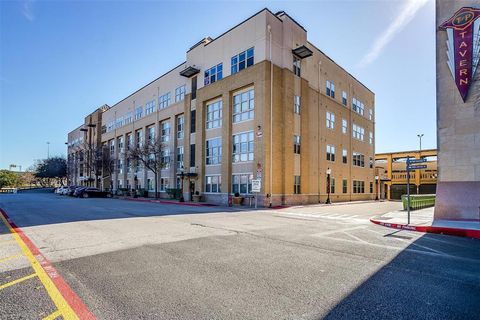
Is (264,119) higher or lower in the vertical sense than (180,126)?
lower

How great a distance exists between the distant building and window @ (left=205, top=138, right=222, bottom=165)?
97.6ft

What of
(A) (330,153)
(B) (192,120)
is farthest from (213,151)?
(A) (330,153)

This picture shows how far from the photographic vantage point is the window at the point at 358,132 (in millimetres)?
41906

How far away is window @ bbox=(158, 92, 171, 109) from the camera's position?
1672 inches

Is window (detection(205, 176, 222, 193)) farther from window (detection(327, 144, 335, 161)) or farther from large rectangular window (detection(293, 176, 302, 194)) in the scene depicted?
window (detection(327, 144, 335, 161))

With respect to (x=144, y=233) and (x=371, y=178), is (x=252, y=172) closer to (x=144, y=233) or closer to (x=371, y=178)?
(x=144, y=233)

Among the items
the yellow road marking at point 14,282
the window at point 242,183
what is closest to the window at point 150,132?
the window at point 242,183

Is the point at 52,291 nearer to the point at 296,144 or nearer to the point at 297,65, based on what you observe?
the point at 296,144

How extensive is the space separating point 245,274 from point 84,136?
83456 millimetres

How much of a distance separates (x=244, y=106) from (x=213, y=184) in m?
8.91

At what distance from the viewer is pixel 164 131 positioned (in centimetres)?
4369

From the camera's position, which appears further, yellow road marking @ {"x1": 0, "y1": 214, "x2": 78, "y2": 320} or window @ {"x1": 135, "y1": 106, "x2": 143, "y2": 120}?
window @ {"x1": 135, "y1": 106, "x2": 143, "y2": 120}

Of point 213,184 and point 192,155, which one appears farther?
point 192,155

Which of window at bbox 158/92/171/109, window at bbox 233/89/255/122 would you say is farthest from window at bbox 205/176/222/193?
window at bbox 158/92/171/109
